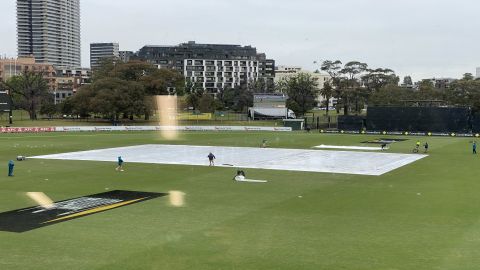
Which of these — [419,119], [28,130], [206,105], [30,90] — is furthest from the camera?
[206,105]

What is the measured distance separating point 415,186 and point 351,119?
74927mm

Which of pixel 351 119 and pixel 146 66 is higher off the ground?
pixel 146 66

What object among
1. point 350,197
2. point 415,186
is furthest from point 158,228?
point 415,186

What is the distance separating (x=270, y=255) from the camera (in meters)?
18.5

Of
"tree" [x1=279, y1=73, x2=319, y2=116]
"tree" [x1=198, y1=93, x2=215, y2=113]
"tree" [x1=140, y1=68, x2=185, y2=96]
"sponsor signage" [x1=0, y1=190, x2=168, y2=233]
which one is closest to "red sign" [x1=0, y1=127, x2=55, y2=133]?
"tree" [x1=140, y1=68, x2=185, y2=96]


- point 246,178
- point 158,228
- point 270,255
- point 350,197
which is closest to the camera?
point 270,255

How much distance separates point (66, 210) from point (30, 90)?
126m

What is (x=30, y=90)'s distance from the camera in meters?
143

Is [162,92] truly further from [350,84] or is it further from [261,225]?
[261,225]

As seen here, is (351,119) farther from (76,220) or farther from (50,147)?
(76,220)

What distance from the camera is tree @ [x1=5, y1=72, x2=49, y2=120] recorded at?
464 feet

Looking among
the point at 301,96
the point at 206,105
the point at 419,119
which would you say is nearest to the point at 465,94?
the point at 419,119

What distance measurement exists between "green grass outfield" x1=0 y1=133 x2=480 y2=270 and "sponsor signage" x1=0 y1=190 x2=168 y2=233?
95 cm

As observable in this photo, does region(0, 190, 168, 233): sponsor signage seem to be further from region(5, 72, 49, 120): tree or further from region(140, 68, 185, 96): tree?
region(5, 72, 49, 120): tree
